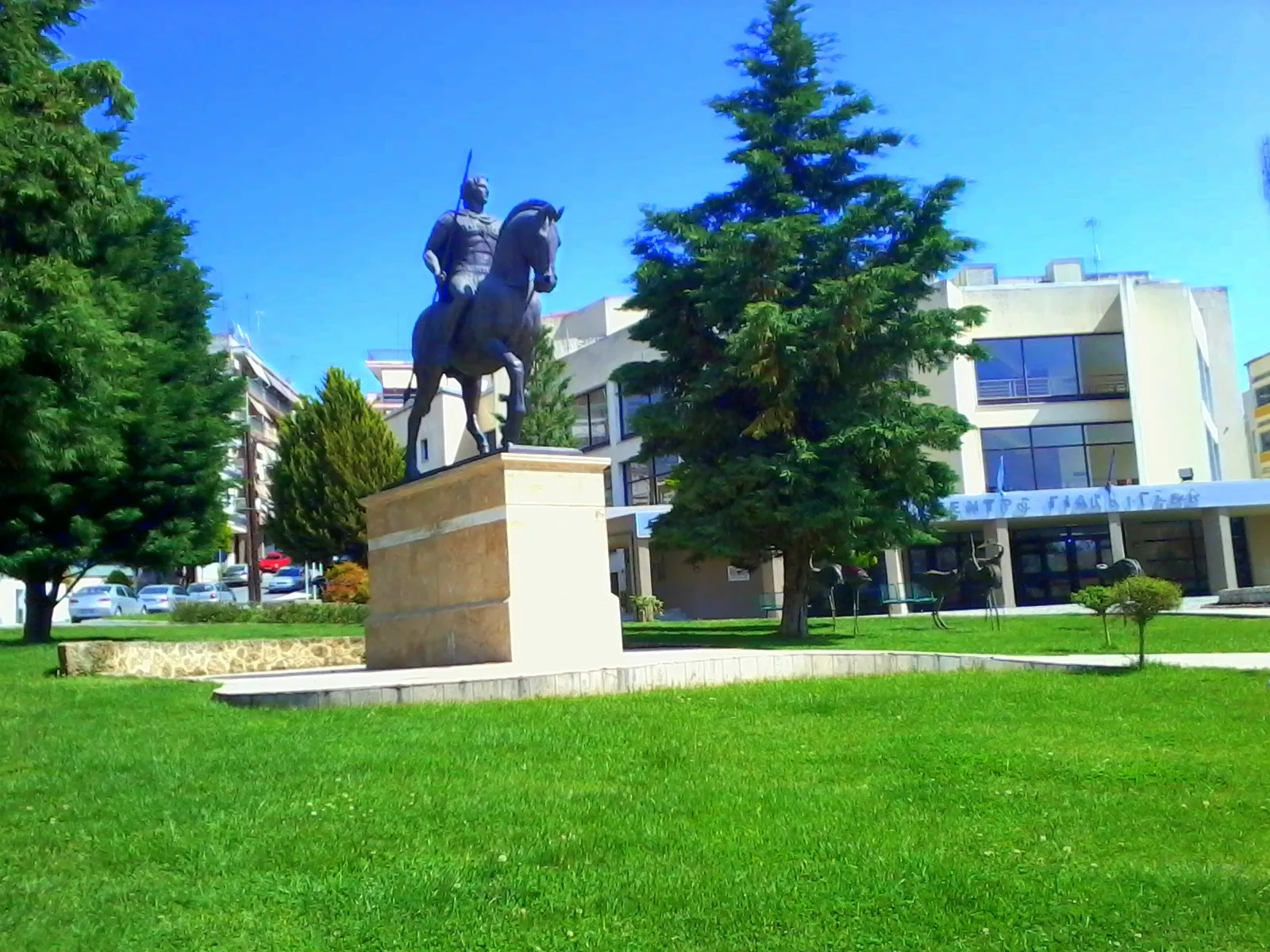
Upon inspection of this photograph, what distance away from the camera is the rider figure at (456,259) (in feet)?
47.6

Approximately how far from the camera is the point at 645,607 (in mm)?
38531

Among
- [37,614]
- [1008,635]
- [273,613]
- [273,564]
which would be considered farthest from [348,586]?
[273,564]

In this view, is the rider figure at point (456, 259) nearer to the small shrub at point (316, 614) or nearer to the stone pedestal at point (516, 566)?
the stone pedestal at point (516, 566)

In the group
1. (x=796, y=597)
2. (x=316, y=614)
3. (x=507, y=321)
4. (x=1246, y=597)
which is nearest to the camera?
(x=507, y=321)

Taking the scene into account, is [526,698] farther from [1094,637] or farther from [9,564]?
[9,564]

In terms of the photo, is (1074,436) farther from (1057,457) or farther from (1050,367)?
(1050,367)

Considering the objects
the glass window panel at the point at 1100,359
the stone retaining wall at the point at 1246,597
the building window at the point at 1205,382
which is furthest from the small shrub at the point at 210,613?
the building window at the point at 1205,382

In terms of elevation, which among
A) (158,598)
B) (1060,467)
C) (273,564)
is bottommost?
(158,598)

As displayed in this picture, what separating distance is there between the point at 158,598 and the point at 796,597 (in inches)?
1413

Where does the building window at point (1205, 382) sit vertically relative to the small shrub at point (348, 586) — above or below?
above

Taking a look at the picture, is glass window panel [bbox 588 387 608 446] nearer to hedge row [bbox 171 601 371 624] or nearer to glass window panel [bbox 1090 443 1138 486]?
glass window panel [bbox 1090 443 1138 486]

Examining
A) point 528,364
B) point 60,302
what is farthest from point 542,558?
point 60,302

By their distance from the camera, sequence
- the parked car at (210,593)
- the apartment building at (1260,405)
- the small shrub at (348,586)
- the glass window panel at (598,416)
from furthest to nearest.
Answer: the apartment building at (1260,405) < the parked car at (210,593) < the glass window panel at (598,416) < the small shrub at (348,586)

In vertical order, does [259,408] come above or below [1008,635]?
above
